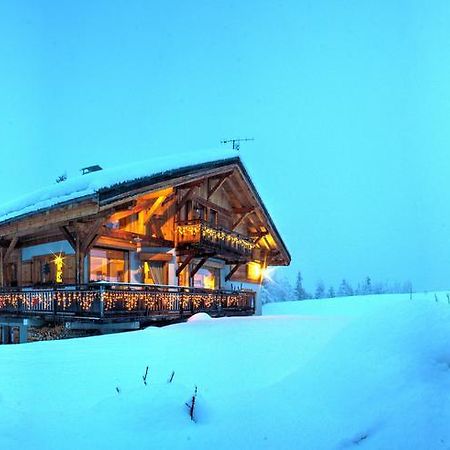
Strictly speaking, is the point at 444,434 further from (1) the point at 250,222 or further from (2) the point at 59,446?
(1) the point at 250,222

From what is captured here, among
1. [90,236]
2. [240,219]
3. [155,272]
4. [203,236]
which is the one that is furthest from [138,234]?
[240,219]

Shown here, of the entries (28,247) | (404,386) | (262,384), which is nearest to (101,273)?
(28,247)

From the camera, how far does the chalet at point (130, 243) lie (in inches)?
515

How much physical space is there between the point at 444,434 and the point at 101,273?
14.3 m

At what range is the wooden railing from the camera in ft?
39.5

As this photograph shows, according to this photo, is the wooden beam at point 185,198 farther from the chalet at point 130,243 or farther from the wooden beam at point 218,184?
the wooden beam at point 218,184

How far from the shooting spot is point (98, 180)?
1381cm

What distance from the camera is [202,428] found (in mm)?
5430

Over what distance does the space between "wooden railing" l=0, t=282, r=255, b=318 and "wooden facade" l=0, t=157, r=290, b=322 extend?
552mm

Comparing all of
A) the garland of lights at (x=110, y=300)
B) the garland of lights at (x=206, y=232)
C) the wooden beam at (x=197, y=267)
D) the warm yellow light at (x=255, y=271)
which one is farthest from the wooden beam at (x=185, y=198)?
the warm yellow light at (x=255, y=271)

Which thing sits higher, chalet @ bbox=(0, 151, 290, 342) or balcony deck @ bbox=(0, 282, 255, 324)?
chalet @ bbox=(0, 151, 290, 342)

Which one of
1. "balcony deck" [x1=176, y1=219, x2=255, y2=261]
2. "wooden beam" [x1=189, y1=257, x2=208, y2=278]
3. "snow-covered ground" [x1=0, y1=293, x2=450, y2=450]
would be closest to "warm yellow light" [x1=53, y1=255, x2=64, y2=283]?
"balcony deck" [x1=176, y1=219, x2=255, y2=261]

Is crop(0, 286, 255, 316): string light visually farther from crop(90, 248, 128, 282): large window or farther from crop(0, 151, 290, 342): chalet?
crop(90, 248, 128, 282): large window

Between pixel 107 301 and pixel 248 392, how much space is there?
6.61m
